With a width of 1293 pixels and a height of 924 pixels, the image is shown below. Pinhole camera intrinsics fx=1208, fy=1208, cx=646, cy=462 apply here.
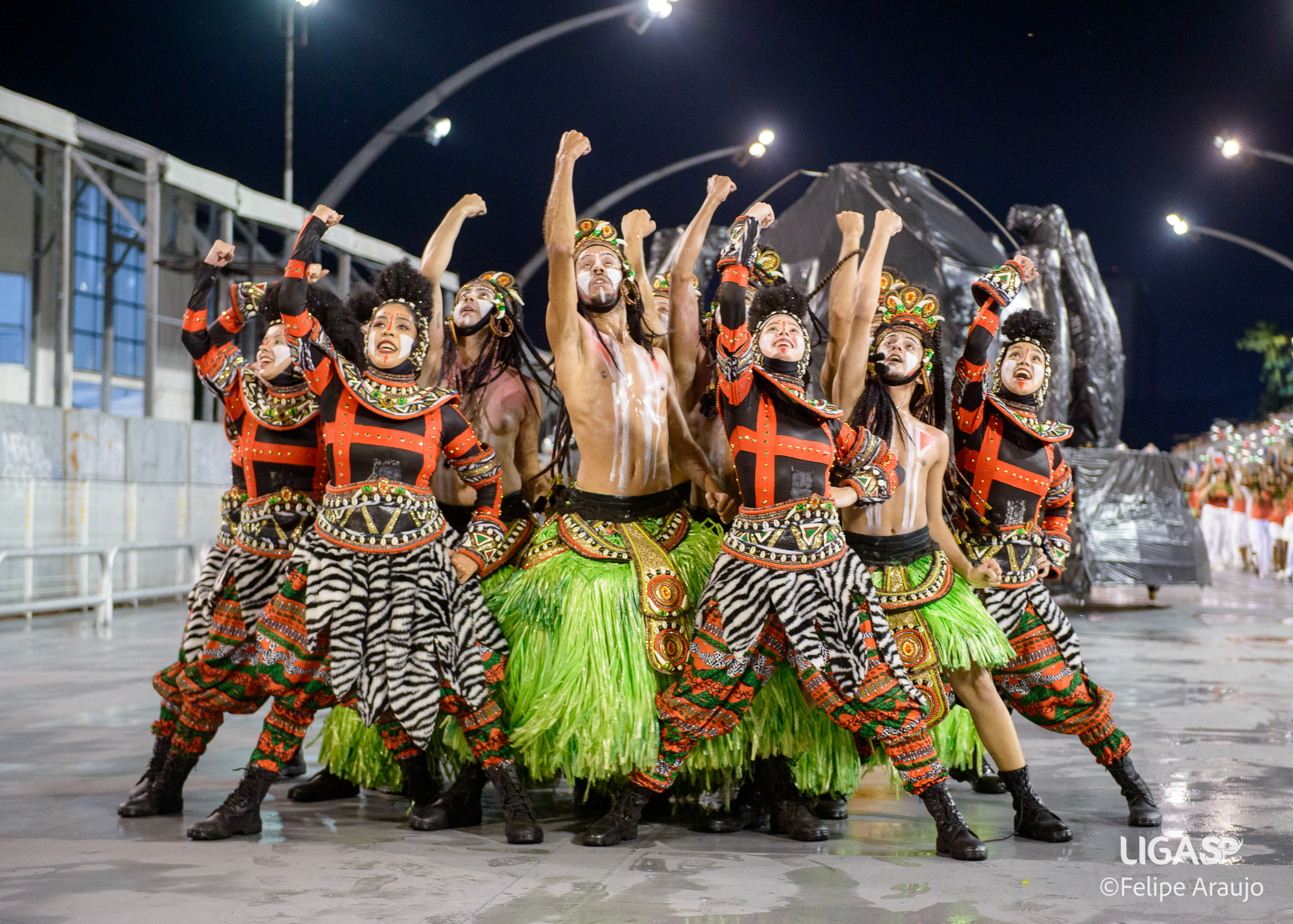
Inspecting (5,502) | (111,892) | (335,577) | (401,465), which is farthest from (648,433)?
(5,502)

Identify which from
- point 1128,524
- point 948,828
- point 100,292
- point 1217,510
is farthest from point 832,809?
point 100,292

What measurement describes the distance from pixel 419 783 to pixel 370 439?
1.24 m

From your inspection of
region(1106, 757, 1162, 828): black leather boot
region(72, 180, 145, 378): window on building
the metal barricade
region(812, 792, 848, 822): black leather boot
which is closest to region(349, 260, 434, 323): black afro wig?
region(812, 792, 848, 822): black leather boot

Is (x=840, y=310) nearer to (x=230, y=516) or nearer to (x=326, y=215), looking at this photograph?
(x=326, y=215)

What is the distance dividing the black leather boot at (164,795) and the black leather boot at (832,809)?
2189mm

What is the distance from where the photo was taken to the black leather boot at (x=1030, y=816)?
12.8 ft

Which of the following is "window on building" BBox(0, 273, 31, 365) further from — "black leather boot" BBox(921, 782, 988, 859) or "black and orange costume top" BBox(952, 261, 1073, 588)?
Result: "black leather boot" BBox(921, 782, 988, 859)

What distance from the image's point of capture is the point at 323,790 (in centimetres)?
457

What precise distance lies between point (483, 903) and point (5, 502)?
8379mm

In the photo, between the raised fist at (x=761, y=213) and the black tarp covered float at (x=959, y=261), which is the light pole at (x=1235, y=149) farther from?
the raised fist at (x=761, y=213)

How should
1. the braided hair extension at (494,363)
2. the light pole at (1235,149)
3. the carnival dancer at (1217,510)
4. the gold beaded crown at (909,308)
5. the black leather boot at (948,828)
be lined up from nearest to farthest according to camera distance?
the black leather boot at (948,828) < the gold beaded crown at (909,308) < the braided hair extension at (494,363) < the light pole at (1235,149) < the carnival dancer at (1217,510)

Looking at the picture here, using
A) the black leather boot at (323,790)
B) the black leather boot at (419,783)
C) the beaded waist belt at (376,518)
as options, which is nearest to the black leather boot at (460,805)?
the black leather boot at (419,783)

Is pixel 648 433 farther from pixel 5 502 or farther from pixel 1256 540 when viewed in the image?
pixel 1256 540

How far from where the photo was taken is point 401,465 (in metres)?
3.97
